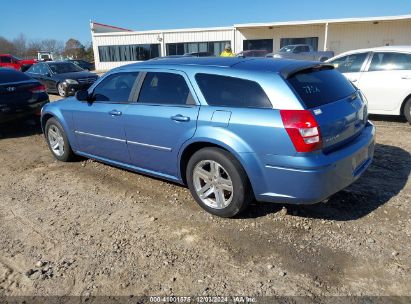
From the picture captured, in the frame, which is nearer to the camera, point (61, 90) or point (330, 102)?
point (330, 102)

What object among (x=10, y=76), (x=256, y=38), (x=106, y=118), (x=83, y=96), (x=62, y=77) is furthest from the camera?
(x=256, y=38)

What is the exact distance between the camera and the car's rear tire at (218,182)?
3537mm

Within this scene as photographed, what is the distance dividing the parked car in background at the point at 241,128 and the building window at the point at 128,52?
1205 inches

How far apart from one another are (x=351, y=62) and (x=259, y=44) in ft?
79.3

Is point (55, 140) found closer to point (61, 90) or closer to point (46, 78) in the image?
point (61, 90)

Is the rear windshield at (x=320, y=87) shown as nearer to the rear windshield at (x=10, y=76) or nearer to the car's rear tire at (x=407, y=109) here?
the car's rear tire at (x=407, y=109)

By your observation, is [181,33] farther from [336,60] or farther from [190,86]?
[190,86]

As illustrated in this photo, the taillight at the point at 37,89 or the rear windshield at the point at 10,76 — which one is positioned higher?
the rear windshield at the point at 10,76

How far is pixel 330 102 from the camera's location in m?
3.49

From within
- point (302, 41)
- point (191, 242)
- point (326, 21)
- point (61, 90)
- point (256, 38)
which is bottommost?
point (191, 242)

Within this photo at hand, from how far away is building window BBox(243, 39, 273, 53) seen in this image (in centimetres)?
3072

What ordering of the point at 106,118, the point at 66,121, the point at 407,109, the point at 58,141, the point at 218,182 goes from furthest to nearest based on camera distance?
the point at 407,109 < the point at 58,141 < the point at 66,121 < the point at 106,118 < the point at 218,182

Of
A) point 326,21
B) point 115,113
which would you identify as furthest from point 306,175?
point 326,21

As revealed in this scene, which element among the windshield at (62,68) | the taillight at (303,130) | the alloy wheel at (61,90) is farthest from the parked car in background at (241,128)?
the windshield at (62,68)
